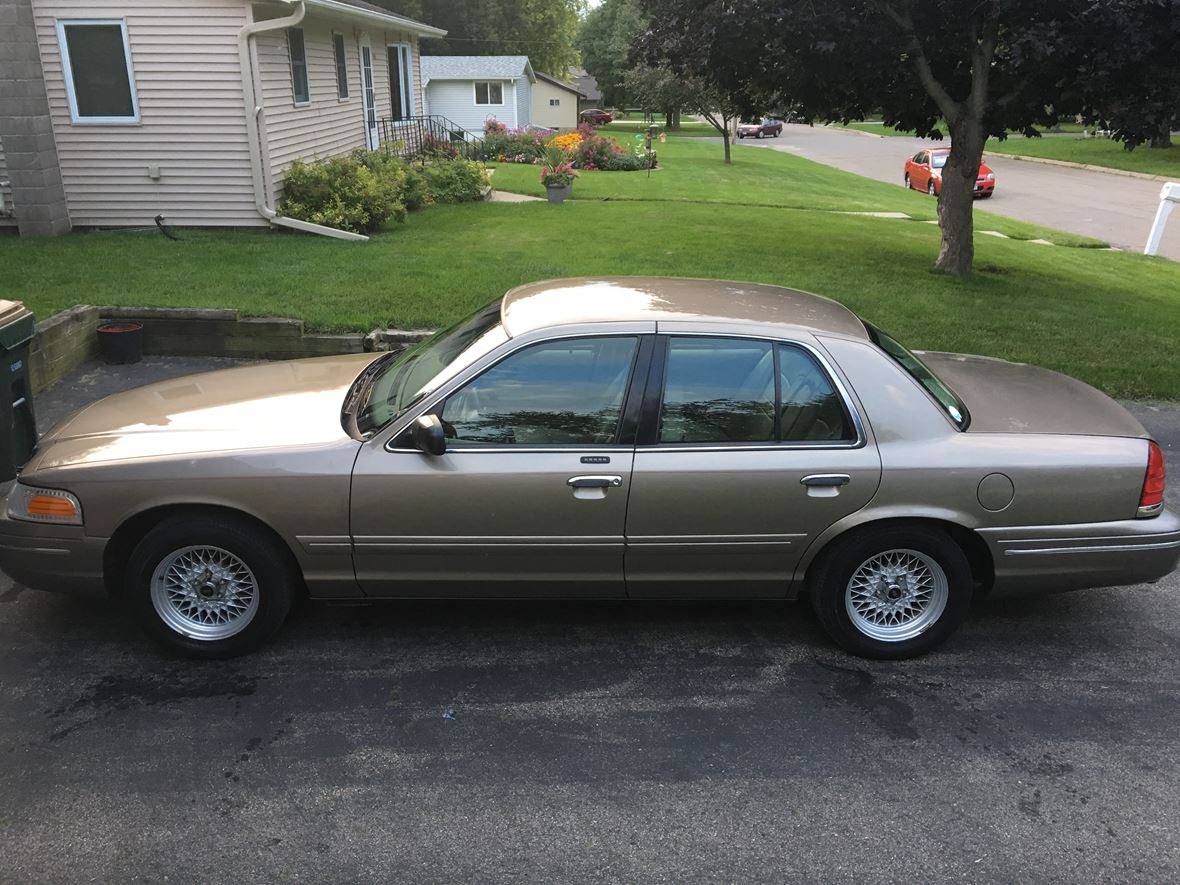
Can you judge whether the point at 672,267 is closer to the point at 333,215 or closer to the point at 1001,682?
the point at 333,215

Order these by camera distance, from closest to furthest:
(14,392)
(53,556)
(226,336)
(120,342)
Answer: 1. (53,556)
2. (14,392)
3. (120,342)
4. (226,336)

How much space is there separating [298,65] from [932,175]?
20.8 metres

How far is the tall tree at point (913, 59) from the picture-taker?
400 inches

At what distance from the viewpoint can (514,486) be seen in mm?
3877

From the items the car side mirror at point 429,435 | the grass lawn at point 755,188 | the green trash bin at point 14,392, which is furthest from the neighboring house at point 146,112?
the car side mirror at point 429,435

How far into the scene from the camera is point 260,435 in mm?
4055

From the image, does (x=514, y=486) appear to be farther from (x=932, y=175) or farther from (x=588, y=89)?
(x=588, y=89)

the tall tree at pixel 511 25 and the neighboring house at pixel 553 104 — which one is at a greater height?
the tall tree at pixel 511 25

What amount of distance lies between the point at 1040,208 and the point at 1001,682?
80.8 feet

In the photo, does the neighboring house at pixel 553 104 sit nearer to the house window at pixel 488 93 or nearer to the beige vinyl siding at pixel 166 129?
Result: the house window at pixel 488 93

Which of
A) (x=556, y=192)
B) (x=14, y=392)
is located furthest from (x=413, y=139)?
(x=14, y=392)

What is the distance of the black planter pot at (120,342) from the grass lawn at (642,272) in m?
0.58

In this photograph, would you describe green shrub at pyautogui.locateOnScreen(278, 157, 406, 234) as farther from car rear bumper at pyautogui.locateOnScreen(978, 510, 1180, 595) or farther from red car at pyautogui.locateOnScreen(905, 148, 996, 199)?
red car at pyautogui.locateOnScreen(905, 148, 996, 199)

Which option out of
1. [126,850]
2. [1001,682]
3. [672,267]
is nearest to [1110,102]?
[672,267]
